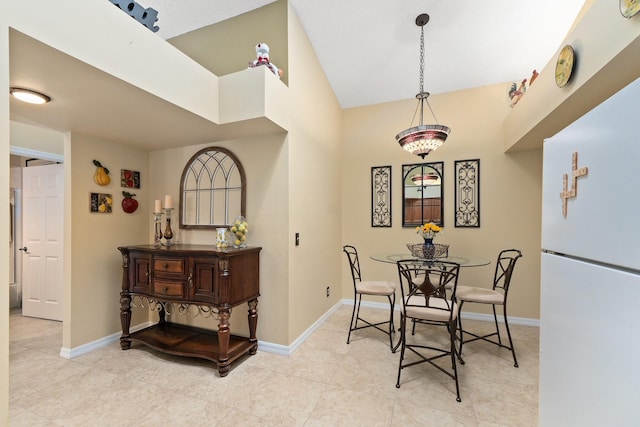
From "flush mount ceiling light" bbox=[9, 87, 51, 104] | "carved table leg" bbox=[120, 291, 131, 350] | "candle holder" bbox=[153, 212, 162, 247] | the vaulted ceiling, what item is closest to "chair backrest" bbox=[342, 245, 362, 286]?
the vaulted ceiling

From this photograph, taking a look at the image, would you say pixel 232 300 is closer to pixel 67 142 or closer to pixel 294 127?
pixel 294 127

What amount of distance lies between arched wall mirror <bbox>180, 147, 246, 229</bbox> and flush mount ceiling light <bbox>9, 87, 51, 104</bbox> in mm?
1331

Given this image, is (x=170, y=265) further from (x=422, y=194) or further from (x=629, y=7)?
(x=629, y=7)

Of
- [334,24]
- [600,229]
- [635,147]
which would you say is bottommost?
[600,229]

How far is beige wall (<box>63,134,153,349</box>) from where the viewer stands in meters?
2.66

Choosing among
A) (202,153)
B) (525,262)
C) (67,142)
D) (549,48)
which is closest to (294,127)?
(202,153)

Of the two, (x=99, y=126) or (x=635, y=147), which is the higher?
(x=99, y=126)

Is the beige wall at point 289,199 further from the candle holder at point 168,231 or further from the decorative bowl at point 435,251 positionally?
the decorative bowl at point 435,251

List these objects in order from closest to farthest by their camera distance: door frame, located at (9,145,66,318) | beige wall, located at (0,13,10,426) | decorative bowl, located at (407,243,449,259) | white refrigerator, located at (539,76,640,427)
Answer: white refrigerator, located at (539,76,640,427) < beige wall, located at (0,13,10,426) < decorative bowl, located at (407,243,449,259) < door frame, located at (9,145,66,318)

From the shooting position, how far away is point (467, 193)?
3686 mm

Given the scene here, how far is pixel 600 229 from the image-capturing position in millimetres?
782

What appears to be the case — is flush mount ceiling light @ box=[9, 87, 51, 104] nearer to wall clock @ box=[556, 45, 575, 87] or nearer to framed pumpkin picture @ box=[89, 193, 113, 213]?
framed pumpkin picture @ box=[89, 193, 113, 213]

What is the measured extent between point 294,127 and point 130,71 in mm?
1441

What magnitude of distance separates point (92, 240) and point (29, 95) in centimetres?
150
